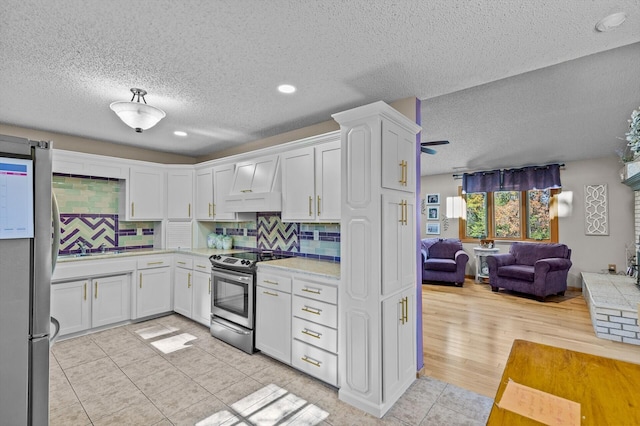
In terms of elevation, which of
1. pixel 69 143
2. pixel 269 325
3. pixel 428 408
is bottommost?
pixel 428 408

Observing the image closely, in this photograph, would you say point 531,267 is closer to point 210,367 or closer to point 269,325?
point 269,325

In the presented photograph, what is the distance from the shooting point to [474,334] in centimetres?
371

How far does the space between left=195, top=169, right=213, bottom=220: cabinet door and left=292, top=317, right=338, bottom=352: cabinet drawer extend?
2.35 meters

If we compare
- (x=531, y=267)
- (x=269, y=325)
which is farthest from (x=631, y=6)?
(x=531, y=267)

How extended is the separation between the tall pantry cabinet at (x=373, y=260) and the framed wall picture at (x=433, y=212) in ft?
18.3

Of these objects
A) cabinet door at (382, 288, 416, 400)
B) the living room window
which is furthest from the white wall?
cabinet door at (382, 288, 416, 400)

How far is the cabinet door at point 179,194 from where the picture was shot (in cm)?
459

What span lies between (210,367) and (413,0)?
10.5ft

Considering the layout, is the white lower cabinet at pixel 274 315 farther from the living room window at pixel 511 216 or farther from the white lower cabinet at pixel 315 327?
the living room window at pixel 511 216

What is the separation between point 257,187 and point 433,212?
17.7 feet

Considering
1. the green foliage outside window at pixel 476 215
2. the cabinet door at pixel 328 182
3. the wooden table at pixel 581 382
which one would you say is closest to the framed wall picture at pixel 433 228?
the green foliage outside window at pixel 476 215

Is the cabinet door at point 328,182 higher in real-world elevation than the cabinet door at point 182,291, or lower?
higher

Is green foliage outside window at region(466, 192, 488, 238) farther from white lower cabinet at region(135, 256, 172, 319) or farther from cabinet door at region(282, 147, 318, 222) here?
white lower cabinet at region(135, 256, 172, 319)

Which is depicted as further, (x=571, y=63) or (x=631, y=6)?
(x=571, y=63)
